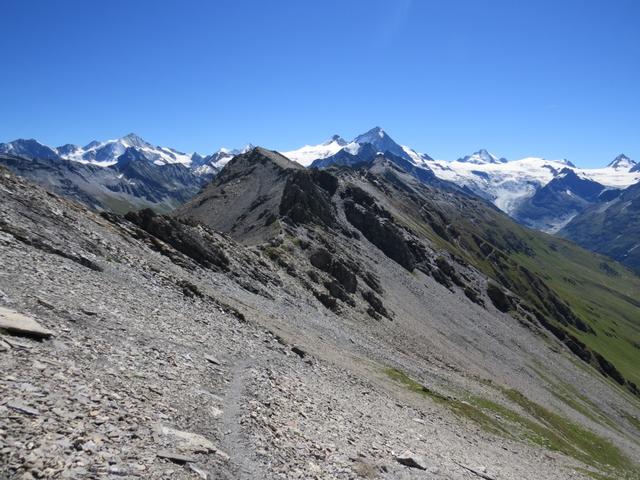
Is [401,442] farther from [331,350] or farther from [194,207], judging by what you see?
[194,207]

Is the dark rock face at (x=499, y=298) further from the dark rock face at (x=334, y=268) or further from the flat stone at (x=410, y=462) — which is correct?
the flat stone at (x=410, y=462)

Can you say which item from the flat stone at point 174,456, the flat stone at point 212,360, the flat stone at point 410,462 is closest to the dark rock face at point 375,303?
the flat stone at point 212,360

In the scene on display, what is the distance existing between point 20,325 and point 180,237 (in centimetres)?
4347

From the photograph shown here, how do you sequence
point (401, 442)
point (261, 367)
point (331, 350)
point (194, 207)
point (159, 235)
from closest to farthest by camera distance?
1. point (401, 442)
2. point (261, 367)
3. point (331, 350)
4. point (159, 235)
5. point (194, 207)

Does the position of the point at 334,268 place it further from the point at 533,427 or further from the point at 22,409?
the point at 22,409

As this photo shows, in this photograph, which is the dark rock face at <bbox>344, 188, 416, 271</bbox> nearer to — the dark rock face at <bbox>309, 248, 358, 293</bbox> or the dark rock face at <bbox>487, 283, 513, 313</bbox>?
the dark rock face at <bbox>487, 283, 513, 313</bbox>

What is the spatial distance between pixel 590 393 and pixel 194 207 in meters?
124

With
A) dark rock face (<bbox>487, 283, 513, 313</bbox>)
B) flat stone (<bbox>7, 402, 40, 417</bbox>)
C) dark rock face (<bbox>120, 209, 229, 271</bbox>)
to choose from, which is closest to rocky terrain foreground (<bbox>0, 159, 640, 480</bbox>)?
flat stone (<bbox>7, 402, 40, 417</bbox>)

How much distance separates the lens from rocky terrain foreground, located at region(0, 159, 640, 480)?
16.2 meters

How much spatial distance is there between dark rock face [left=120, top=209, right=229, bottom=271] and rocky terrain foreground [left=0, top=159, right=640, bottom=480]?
247 millimetres

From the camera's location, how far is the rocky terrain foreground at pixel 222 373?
1625 cm

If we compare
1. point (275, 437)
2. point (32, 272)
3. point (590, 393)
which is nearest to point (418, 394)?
point (275, 437)

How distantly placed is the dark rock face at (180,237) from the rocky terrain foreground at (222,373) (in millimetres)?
247

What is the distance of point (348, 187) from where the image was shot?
537 feet
